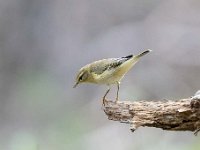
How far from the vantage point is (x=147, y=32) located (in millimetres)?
8398

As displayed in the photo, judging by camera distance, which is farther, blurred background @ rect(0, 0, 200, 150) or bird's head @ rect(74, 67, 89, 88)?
blurred background @ rect(0, 0, 200, 150)

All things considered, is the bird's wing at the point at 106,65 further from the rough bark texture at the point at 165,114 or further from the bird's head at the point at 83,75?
the rough bark texture at the point at 165,114

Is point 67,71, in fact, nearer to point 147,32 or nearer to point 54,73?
point 54,73

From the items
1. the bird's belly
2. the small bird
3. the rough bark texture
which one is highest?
the small bird

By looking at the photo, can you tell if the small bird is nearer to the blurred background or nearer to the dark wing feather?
the dark wing feather

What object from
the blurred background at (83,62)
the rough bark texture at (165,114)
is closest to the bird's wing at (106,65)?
the rough bark texture at (165,114)

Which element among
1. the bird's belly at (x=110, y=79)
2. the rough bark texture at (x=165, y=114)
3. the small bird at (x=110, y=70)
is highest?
the small bird at (x=110, y=70)

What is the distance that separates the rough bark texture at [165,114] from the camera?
290 cm

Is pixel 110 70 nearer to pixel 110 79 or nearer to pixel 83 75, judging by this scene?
pixel 110 79

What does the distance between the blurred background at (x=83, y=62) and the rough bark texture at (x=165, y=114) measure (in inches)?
116

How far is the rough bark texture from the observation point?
290 cm

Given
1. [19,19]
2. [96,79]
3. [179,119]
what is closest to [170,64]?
[19,19]

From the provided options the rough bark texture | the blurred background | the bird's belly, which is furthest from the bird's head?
the blurred background

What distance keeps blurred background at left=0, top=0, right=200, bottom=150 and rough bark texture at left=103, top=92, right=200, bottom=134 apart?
9.66 ft
